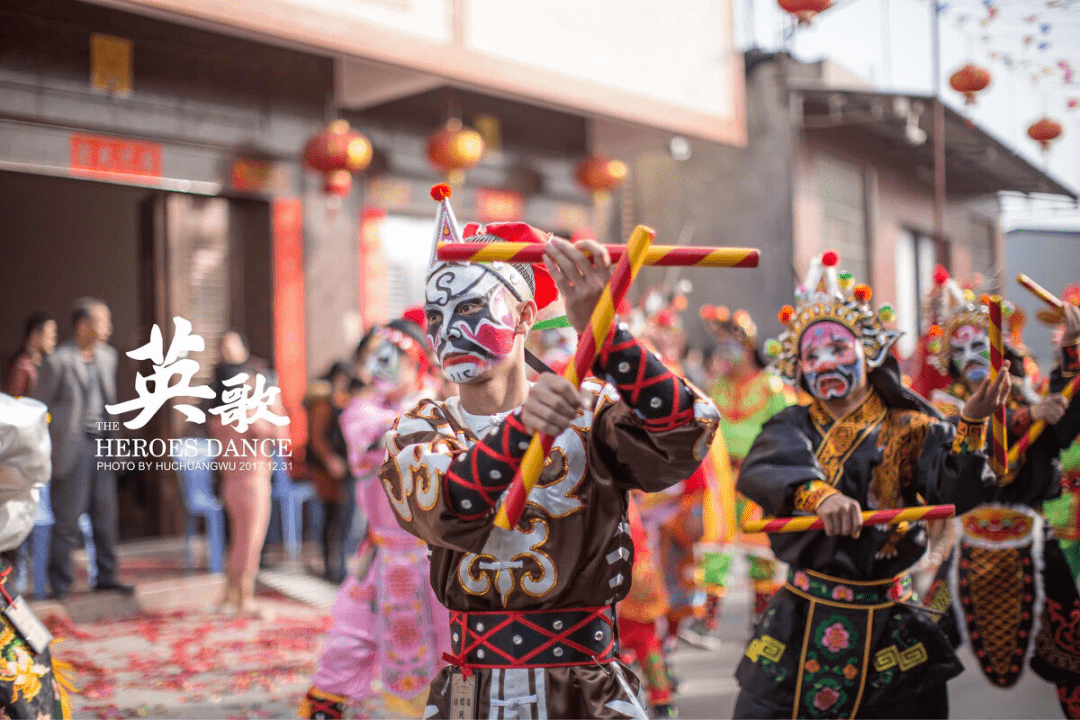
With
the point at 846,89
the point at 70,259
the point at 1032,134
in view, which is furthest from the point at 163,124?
the point at 846,89

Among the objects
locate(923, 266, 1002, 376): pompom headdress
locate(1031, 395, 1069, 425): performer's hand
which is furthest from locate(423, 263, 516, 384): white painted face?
locate(923, 266, 1002, 376): pompom headdress

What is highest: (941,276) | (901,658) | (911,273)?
(911,273)

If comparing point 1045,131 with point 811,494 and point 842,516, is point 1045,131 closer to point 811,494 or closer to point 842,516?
point 811,494

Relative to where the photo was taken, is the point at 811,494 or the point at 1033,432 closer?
the point at 811,494

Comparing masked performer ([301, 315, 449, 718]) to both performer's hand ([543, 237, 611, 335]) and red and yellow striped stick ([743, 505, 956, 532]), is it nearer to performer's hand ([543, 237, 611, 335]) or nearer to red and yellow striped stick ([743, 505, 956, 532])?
red and yellow striped stick ([743, 505, 956, 532])

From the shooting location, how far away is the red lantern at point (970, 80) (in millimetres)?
5895

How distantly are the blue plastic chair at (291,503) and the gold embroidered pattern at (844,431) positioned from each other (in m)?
5.34

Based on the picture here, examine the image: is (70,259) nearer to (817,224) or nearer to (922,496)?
(817,224)

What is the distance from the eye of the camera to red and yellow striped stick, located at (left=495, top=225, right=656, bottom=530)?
1885 millimetres

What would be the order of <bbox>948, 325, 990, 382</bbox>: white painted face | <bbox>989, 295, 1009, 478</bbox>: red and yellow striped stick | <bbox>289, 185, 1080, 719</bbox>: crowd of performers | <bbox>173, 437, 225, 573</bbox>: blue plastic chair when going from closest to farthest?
1. <bbox>289, 185, 1080, 719</bbox>: crowd of performers
2. <bbox>989, 295, 1009, 478</bbox>: red and yellow striped stick
3. <bbox>948, 325, 990, 382</bbox>: white painted face
4. <bbox>173, 437, 225, 573</bbox>: blue plastic chair

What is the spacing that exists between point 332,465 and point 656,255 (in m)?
6.09

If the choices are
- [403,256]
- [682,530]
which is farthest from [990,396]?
[403,256]

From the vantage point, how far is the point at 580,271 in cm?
196

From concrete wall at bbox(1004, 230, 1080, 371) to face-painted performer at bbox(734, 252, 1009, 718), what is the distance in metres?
2.38
